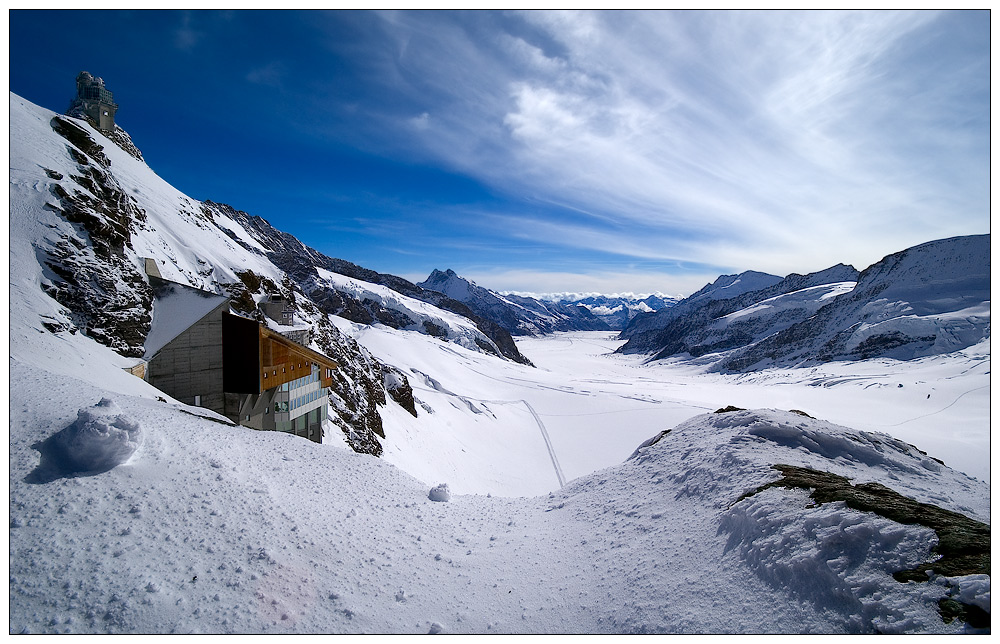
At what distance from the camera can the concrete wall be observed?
1566 cm

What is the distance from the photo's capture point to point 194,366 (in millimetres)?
15969

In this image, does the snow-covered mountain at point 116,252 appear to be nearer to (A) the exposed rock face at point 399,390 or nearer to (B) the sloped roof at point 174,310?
(A) the exposed rock face at point 399,390

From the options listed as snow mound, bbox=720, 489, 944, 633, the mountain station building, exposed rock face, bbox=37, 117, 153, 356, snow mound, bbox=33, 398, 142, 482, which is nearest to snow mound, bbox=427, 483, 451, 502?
snow mound, bbox=33, 398, 142, 482

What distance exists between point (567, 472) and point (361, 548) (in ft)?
87.1

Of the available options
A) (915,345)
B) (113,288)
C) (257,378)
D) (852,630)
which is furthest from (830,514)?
(915,345)

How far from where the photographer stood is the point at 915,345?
3871 inches

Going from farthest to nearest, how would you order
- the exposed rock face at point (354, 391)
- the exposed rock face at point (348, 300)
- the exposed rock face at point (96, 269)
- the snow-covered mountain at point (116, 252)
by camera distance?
1. the exposed rock face at point (348, 300)
2. the exposed rock face at point (354, 391)
3. the snow-covered mountain at point (116, 252)
4. the exposed rock face at point (96, 269)

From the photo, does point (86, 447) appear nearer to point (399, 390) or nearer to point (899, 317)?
point (399, 390)

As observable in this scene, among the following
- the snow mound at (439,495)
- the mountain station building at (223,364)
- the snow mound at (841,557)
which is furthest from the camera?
the mountain station building at (223,364)

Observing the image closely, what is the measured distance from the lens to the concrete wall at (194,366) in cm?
1566

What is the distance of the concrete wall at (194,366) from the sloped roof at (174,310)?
32 centimetres

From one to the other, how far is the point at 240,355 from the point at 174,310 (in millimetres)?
5145

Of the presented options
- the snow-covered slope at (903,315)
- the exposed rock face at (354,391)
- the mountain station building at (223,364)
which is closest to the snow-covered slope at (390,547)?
the mountain station building at (223,364)
